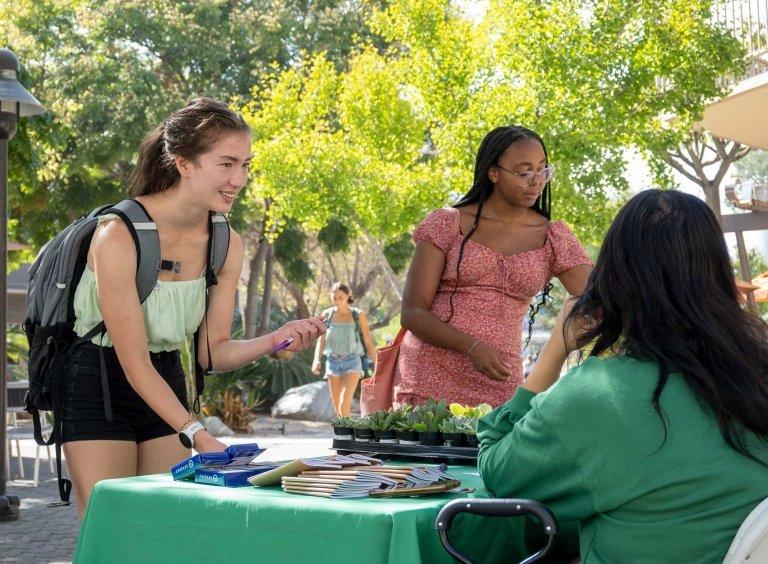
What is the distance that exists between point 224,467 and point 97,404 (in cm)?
70

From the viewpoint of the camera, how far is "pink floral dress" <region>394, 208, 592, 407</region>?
4.43 meters

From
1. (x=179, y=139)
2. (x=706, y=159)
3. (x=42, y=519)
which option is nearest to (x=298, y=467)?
(x=179, y=139)

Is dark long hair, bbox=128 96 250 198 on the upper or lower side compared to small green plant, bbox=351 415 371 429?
upper

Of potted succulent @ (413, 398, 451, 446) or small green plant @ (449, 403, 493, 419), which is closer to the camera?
potted succulent @ (413, 398, 451, 446)

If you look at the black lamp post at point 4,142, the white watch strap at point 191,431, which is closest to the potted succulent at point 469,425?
the white watch strap at point 191,431

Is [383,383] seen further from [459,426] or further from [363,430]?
[459,426]

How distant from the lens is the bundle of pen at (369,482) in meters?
2.66

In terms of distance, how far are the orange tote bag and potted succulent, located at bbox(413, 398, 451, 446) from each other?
1.10 m

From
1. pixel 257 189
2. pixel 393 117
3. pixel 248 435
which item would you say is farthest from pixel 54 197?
pixel 248 435

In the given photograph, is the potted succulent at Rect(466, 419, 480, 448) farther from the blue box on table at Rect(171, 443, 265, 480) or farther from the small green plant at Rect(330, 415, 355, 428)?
the blue box on table at Rect(171, 443, 265, 480)

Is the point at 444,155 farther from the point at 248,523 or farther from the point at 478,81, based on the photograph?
the point at 248,523

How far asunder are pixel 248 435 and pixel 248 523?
16.6 m

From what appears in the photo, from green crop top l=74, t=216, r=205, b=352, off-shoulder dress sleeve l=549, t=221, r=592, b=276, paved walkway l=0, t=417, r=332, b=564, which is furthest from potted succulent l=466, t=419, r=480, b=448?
paved walkway l=0, t=417, r=332, b=564

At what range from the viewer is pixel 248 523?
8.70 ft
